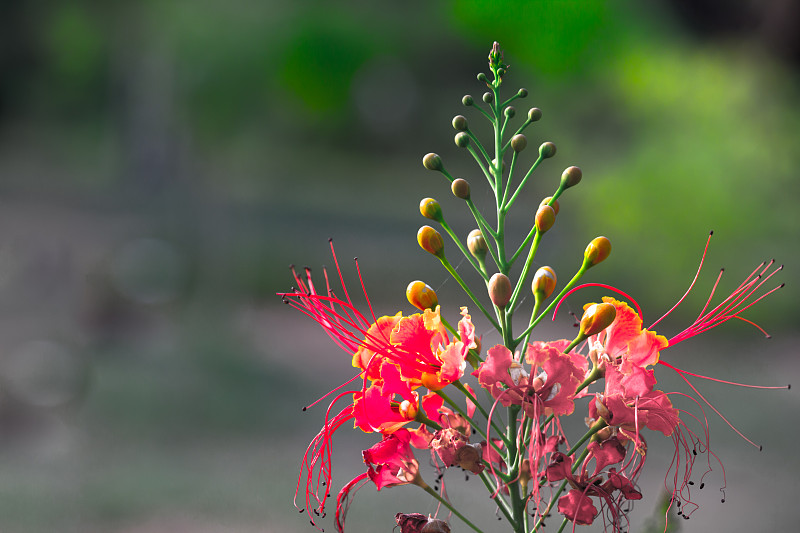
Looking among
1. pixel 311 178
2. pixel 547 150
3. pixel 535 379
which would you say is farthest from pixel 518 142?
pixel 311 178

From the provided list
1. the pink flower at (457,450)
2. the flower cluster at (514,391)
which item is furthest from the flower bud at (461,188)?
the pink flower at (457,450)

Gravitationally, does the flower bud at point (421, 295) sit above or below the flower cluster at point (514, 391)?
above

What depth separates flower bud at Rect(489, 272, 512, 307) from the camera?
13.6 inches

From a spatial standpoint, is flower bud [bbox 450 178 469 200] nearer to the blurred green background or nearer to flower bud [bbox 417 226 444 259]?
flower bud [bbox 417 226 444 259]

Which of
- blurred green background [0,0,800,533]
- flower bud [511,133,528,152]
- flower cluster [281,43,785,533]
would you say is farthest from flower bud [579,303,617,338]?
blurred green background [0,0,800,533]

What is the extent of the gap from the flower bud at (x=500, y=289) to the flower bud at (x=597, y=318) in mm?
41

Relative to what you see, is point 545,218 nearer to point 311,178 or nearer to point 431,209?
point 431,209

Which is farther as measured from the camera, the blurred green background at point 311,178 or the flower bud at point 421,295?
the blurred green background at point 311,178

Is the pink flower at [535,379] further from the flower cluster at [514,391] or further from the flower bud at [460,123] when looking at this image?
the flower bud at [460,123]

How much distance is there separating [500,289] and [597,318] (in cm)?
5

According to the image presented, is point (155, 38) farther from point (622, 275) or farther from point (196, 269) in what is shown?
point (622, 275)

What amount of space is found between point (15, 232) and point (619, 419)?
141 inches

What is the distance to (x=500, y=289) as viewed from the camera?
0.35 m

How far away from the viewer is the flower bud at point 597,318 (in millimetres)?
344
